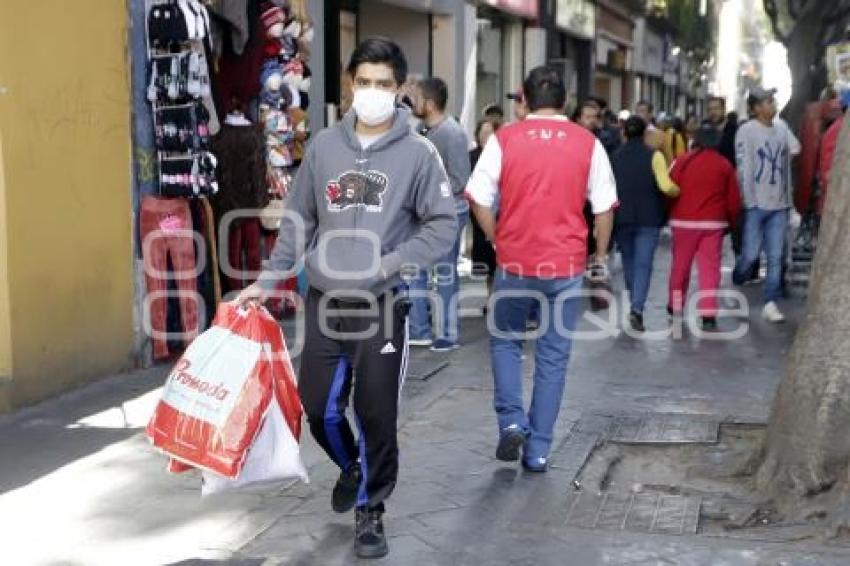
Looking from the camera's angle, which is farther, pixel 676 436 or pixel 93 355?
pixel 93 355

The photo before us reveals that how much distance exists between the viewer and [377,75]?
14.5ft

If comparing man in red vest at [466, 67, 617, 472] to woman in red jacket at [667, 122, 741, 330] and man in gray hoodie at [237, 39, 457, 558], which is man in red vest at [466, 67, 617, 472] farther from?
woman in red jacket at [667, 122, 741, 330]

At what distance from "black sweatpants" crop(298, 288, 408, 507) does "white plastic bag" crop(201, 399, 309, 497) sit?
0.12m

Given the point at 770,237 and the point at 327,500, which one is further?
the point at 770,237

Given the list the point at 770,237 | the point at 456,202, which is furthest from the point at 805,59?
the point at 456,202

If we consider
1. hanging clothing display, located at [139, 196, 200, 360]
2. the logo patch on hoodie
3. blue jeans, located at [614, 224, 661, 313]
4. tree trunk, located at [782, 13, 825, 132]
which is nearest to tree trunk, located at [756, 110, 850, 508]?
the logo patch on hoodie

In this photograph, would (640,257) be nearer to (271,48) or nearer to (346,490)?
(271,48)

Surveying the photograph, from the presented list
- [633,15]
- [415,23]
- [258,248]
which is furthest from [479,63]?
[633,15]

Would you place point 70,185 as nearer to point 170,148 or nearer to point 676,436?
point 170,148

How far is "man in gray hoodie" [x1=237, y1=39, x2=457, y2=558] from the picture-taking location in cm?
438

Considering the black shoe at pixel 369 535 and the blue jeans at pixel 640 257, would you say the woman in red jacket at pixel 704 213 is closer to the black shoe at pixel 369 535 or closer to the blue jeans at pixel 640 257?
the blue jeans at pixel 640 257

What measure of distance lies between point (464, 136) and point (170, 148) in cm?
211

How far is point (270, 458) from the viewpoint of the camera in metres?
4.45

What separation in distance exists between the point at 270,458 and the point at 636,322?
5622 millimetres
